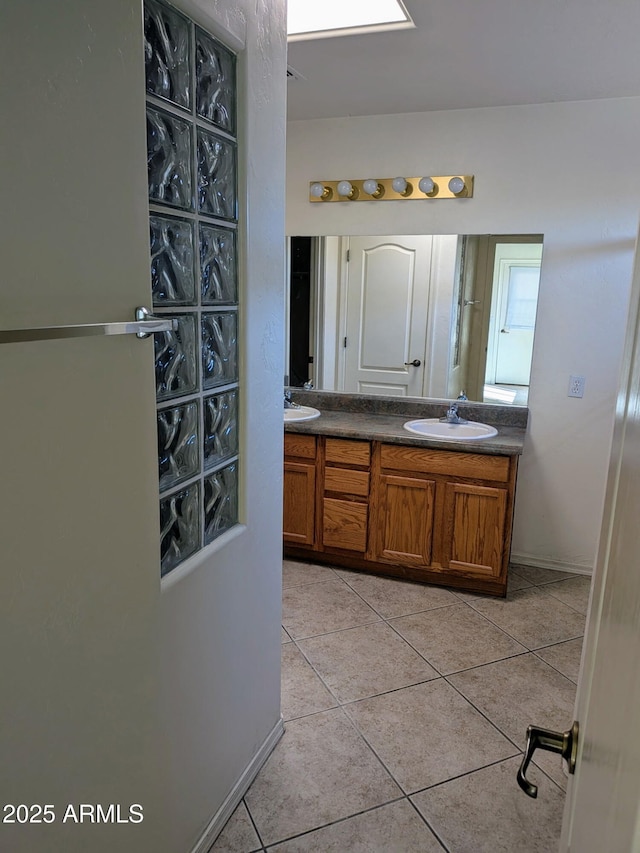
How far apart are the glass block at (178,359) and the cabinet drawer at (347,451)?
5.99ft

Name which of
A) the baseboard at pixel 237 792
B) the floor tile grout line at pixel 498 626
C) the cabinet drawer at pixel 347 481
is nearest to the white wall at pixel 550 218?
the floor tile grout line at pixel 498 626

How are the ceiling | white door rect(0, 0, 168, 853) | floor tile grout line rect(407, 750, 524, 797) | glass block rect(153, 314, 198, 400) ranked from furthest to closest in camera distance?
the ceiling → floor tile grout line rect(407, 750, 524, 797) → glass block rect(153, 314, 198, 400) → white door rect(0, 0, 168, 853)

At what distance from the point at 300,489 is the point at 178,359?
6.73 feet

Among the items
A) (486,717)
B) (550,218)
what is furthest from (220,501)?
(550,218)

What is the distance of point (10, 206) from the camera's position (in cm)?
89

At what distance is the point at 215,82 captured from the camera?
1.45m

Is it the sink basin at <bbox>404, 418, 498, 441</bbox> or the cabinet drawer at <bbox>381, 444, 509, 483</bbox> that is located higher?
the sink basin at <bbox>404, 418, 498, 441</bbox>

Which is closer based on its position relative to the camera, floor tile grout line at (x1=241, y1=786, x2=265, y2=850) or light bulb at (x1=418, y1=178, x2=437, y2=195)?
floor tile grout line at (x1=241, y1=786, x2=265, y2=850)

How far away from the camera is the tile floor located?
1.77 metres

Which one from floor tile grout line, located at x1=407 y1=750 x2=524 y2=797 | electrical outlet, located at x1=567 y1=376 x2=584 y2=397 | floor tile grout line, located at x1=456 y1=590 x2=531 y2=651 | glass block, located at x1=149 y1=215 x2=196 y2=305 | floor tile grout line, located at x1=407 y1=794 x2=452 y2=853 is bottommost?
floor tile grout line, located at x1=407 y1=794 x2=452 y2=853

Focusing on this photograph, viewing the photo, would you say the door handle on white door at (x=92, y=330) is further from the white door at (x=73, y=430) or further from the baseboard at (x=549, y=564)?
the baseboard at (x=549, y=564)

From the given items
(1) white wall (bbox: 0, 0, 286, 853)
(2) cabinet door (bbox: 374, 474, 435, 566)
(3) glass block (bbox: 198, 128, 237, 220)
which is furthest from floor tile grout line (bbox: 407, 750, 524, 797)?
(3) glass block (bbox: 198, 128, 237, 220)

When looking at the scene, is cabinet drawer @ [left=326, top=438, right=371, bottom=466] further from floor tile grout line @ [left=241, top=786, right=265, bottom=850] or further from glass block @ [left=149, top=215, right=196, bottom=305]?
glass block @ [left=149, top=215, right=196, bottom=305]

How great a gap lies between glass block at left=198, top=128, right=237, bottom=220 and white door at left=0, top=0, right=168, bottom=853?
0.94 feet
